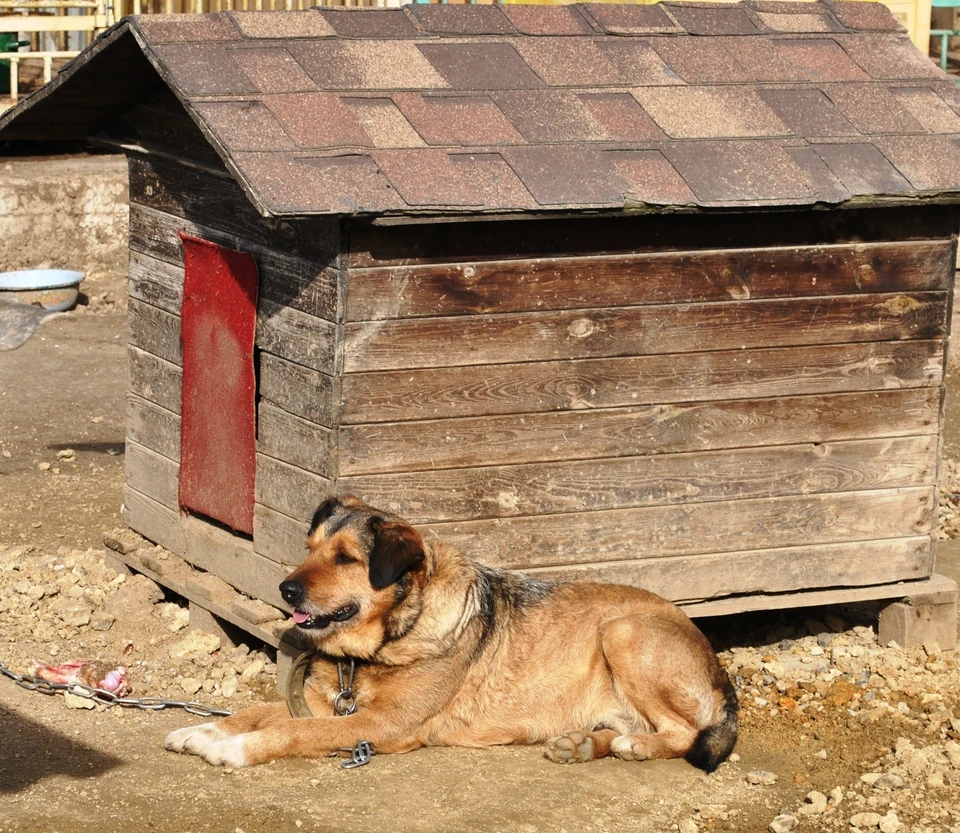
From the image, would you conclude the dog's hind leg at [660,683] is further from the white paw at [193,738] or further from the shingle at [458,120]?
the shingle at [458,120]

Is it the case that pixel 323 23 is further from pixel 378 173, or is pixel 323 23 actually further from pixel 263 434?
pixel 263 434

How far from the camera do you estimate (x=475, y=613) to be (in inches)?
Result: 231

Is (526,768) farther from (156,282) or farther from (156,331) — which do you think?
(156,282)

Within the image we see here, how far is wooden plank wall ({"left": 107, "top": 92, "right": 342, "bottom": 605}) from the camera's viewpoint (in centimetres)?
595

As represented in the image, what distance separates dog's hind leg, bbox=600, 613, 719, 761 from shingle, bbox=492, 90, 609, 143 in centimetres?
200

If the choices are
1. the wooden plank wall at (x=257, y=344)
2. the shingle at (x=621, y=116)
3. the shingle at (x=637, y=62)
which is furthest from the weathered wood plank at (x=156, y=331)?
the shingle at (x=637, y=62)

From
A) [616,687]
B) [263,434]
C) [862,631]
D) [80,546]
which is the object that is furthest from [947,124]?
[80,546]

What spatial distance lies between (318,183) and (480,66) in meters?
1.25

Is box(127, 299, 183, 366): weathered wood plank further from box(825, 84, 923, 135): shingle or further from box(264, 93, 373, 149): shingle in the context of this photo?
box(825, 84, 923, 135): shingle

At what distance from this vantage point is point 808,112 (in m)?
6.61

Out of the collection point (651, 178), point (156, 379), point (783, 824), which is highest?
point (651, 178)

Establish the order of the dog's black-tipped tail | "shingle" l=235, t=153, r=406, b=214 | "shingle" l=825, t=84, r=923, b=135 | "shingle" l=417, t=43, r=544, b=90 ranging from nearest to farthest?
"shingle" l=235, t=153, r=406, b=214 → the dog's black-tipped tail → "shingle" l=417, t=43, r=544, b=90 → "shingle" l=825, t=84, r=923, b=135

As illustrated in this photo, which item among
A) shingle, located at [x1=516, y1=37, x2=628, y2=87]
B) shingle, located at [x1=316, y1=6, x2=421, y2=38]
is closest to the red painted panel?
shingle, located at [x1=316, y1=6, x2=421, y2=38]

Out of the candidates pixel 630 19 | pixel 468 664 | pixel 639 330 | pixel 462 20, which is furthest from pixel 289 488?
pixel 630 19
